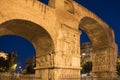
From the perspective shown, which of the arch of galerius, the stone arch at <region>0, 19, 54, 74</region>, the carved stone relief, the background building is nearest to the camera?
the arch of galerius

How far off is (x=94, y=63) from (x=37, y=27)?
8185 mm

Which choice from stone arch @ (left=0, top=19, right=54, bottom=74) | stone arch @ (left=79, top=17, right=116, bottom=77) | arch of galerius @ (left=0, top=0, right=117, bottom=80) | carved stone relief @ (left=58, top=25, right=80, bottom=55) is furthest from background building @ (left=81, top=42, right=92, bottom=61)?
stone arch @ (left=0, top=19, right=54, bottom=74)

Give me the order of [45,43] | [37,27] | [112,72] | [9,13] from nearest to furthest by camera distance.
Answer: [9,13]
[37,27]
[45,43]
[112,72]

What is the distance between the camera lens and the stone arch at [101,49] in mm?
16250

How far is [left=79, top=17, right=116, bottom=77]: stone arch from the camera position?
53.3 ft

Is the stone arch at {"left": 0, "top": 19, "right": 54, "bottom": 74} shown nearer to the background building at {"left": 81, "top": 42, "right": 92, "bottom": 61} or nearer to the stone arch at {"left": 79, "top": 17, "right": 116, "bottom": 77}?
the stone arch at {"left": 79, "top": 17, "right": 116, "bottom": 77}

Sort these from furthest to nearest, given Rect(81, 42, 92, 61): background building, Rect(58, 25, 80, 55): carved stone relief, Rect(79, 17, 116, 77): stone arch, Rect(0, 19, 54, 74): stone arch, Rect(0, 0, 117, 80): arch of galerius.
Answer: Rect(81, 42, 92, 61): background building < Rect(79, 17, 116, 77): stone arch < Rect(58, 25, 80, 55): carved stone relief < Rect(0, 19, 54, 74): stone arch < Rect(0, 0, 117, 80): arch of galerius

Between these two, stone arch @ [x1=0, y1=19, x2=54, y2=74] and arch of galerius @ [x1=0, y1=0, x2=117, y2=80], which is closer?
arch of galerius @ [x1=0, y1=0, x2=117, y2=80]

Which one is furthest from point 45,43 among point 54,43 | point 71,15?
point 71,15

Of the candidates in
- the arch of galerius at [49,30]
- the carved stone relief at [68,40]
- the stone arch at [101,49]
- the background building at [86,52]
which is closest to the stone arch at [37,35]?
the arch of galerius at [49,30]

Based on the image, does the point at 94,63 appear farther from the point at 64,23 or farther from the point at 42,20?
the point at 42,20

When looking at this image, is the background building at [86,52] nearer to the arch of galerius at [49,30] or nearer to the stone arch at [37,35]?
the arch of galerius at [49,30]

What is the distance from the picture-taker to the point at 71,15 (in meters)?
12.7

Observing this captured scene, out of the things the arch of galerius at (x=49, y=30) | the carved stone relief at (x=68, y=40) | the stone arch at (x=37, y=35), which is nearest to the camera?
the arch of galerius at (x=49, y=30)
